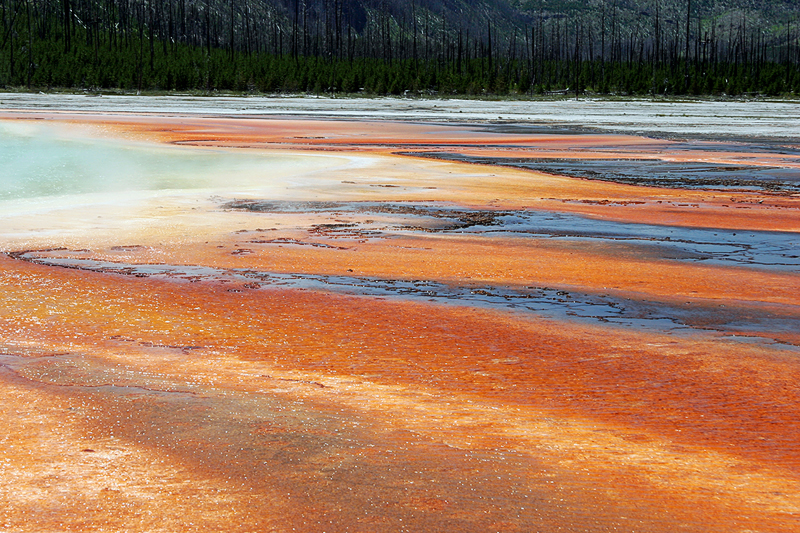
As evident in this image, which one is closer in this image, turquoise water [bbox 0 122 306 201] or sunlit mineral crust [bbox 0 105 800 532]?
sunlit mineral crust [bbox 0 105 800 532]

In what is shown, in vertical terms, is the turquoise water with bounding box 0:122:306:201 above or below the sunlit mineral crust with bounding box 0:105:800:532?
above

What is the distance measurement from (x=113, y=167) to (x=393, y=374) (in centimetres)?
1181

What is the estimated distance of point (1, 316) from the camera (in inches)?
247

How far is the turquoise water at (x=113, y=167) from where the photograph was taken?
43.9ft

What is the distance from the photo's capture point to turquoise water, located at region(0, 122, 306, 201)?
13.4 m

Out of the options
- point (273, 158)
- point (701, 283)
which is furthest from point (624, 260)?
point (273, 158)

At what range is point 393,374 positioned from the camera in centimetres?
529

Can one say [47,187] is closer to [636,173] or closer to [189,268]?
[189,268]

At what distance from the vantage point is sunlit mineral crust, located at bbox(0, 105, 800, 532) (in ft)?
12.0

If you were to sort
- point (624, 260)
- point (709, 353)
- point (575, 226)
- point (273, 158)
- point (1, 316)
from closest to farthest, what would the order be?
point (709, 353), point (1, 316), point (624, 260), point (575, 226), point (273, 158)

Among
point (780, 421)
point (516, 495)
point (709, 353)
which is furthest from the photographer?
point (709, 353)

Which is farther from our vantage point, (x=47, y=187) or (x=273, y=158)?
(x=273, y=158)

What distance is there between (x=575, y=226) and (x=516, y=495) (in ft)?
24.1

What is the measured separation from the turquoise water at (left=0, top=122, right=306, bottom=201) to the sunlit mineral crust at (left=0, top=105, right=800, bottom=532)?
2.46 meters
